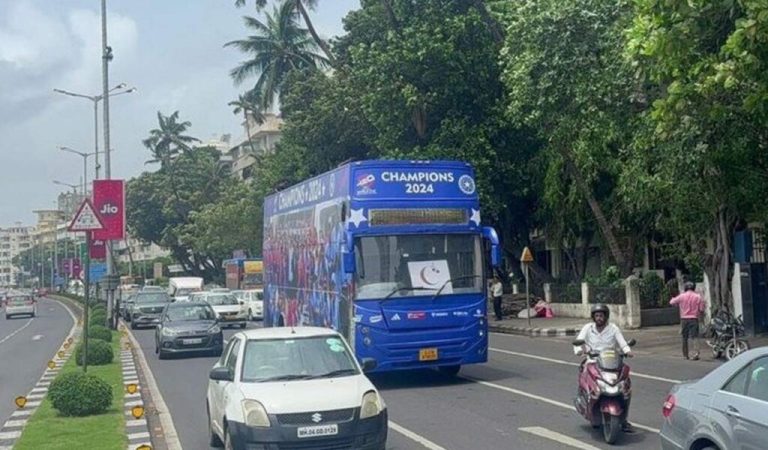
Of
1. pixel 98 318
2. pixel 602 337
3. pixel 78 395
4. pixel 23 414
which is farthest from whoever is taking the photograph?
pixel 98 318

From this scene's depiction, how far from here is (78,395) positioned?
50.2 feet

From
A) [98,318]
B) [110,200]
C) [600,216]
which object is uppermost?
[110,200]

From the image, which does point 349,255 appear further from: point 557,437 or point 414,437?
point 557,437

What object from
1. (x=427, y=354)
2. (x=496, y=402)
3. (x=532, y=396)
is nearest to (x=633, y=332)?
(x=427, y=354)

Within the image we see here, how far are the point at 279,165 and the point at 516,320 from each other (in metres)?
20.7

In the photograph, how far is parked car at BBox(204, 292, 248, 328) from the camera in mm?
42156

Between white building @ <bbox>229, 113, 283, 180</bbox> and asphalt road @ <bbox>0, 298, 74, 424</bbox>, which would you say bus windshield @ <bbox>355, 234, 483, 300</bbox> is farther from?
white building @ <bbox>229, 113, 283, 180</bbox>

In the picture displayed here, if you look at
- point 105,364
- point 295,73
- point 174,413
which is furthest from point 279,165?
point 174,413

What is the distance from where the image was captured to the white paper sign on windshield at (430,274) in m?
18.0

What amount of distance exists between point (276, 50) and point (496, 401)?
152 feet

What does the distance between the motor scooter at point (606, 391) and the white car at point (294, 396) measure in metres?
2.66

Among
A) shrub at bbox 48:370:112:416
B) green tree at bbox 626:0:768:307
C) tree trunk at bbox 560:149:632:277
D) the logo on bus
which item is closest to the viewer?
green tree at bbox 626:0:768:307

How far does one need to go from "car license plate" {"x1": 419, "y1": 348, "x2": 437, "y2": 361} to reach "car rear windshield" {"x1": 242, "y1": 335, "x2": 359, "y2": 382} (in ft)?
18.2

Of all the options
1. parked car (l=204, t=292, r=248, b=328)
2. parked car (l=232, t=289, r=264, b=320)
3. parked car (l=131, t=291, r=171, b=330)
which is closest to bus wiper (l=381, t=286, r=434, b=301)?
parked car (l=204, t=292, r=248, b=328)
